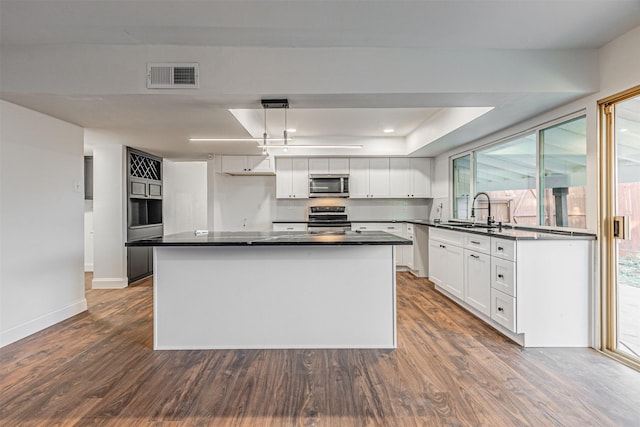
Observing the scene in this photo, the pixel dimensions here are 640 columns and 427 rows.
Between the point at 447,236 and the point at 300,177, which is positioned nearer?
the point at 447,236

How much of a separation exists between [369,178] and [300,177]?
1.27 meters

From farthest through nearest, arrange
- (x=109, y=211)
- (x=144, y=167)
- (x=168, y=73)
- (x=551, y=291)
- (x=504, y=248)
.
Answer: (x=144, y=167) < (x=109, y=211) < (x=504, y=248) < (x=551, y=291) < (x=168, y=73)

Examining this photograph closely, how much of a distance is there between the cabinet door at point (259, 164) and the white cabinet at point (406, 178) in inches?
87.4

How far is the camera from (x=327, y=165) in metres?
6.11

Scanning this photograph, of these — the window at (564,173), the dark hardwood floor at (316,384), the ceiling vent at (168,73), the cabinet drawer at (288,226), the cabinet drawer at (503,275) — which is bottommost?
the dark hardwood floor at (316,384)

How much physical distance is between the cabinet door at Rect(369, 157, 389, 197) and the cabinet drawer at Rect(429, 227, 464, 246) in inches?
64.7

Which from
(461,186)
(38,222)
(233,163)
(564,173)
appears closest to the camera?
(564,173)

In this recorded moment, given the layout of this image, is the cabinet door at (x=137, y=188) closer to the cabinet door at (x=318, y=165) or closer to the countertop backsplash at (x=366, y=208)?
the countertop backsplash at (x=366, y=208)

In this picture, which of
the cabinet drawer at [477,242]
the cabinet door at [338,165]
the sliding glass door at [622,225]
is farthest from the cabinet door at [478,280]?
the cabinet door at [338,165]

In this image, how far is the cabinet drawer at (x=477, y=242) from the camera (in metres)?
3.23

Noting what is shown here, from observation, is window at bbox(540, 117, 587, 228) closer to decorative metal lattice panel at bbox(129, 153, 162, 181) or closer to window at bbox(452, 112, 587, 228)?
window at bbox(452, 112, 587, 228)

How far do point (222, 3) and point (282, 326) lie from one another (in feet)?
7.81

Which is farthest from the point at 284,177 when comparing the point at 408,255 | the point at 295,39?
the point at 295,39

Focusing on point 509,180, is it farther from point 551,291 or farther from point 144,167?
point 144,167
